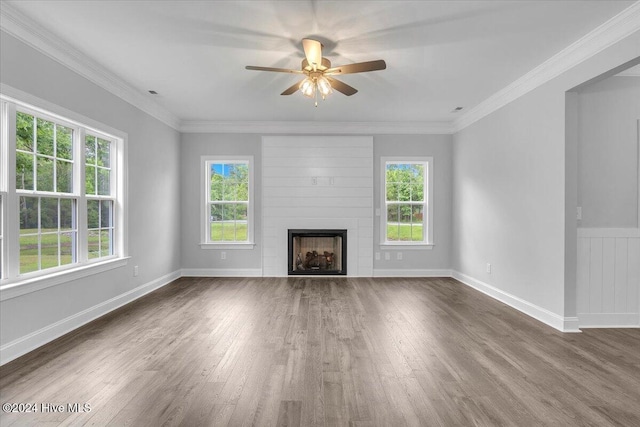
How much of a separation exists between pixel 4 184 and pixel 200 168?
3543 millimetres

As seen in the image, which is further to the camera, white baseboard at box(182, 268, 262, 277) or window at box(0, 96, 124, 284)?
white baseboard at box(182, 268, 262, 277)

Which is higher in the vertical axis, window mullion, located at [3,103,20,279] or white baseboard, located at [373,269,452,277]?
window mullion, located at [3,103,20,279]

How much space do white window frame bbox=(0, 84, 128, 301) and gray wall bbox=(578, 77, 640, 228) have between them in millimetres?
5310

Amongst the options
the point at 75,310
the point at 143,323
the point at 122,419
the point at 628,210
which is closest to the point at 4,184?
the point at 75,310

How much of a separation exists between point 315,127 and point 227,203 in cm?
215

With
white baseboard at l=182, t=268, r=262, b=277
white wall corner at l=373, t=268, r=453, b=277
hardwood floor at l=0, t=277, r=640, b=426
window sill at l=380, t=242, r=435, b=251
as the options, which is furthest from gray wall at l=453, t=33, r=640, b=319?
white baseboard at l=182, t=268, r=262, b=277

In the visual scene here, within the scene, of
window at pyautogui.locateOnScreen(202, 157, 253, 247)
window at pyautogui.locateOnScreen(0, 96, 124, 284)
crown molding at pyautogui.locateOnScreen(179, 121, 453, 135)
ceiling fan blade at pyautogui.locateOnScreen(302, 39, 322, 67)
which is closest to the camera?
window at pyautogui.locateOnScreen(0, 96, 124, 284)

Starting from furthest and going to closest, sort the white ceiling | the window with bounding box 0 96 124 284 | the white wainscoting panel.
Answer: the white wainscoting panel, the window with bounding box 0 96 124 284, the white ceiling

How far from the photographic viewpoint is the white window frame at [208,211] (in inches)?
246

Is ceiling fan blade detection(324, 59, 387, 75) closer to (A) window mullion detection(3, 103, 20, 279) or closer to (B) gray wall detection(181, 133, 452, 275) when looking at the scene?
(A) window mullion detection(3, 103, 20, 279)

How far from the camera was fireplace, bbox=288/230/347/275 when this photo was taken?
6.29 m

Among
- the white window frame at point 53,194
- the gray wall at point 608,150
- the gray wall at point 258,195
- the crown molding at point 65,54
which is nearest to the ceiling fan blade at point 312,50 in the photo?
the crown molding at point 65,54

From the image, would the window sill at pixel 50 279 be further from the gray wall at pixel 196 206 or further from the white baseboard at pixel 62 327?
the gray wall at pixel 196 206

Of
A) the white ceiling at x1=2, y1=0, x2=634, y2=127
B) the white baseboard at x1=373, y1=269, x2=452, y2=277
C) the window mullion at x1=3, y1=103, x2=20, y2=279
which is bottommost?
the white baseboard at x1=373, y1=269, x2=452, y2=277
